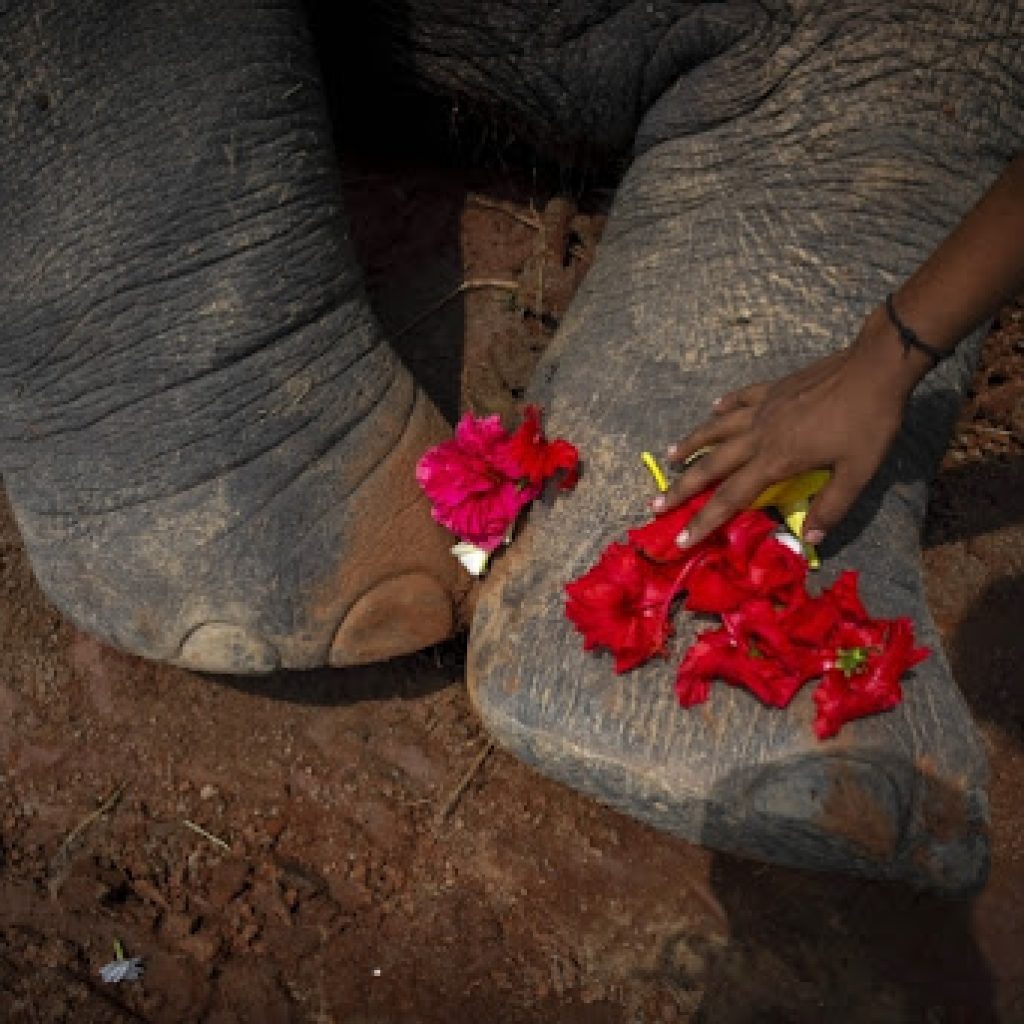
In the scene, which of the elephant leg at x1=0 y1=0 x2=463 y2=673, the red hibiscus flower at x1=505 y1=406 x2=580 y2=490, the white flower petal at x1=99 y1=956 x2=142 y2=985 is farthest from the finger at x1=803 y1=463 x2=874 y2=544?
the white flower petal at x1=99 y1=956 x2=142 y2=985

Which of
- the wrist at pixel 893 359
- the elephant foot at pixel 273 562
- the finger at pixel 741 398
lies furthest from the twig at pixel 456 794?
the wrist at pixel 893 359

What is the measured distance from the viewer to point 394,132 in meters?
2.61

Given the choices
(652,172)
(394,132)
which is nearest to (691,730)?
(652,172)

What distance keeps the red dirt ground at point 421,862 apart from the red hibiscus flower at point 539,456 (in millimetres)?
568

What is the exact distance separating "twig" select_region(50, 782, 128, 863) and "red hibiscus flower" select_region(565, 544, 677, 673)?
1137mm

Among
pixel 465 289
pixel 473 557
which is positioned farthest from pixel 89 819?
pixel 465 289

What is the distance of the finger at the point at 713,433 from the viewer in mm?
1729

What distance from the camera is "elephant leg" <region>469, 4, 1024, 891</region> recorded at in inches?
63.6

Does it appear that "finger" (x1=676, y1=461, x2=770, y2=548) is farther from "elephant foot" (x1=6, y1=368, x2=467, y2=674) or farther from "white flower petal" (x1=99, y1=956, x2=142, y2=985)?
"white flower petal" (x1=99, y1=956, x2=142, y2=985)

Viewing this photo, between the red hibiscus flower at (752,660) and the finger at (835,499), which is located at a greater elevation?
the finger at (835,499)

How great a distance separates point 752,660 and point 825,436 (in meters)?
0.32

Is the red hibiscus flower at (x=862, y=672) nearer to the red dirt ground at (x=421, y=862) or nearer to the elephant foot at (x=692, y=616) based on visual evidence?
the elephant foot at (x=692, y=616)

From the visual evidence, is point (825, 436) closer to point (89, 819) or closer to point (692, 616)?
point (692, 616)

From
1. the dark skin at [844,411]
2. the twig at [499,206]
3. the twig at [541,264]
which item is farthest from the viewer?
the twig at [499,206]
